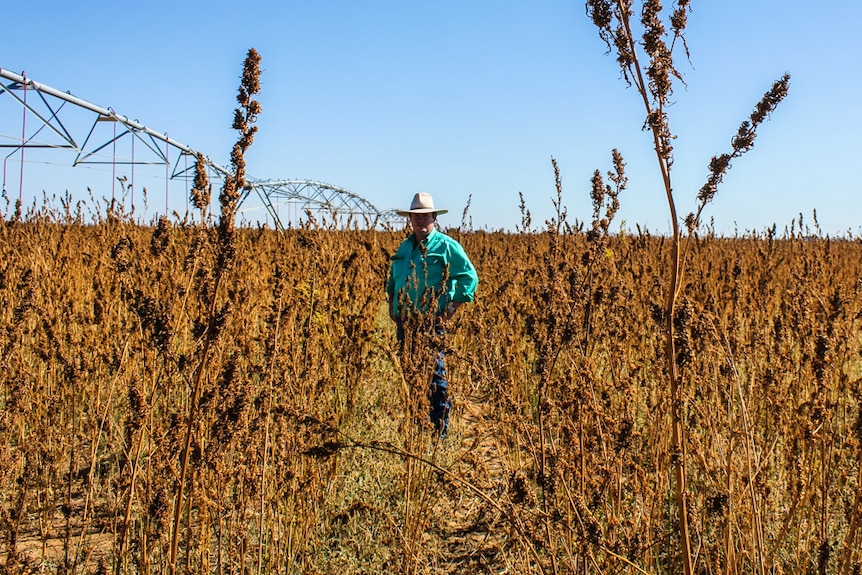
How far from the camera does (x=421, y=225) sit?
450cm

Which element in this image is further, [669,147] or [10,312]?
[10,312]

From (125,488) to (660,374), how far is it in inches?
69.6

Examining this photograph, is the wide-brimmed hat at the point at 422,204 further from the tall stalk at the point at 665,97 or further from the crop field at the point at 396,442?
the tall stalk at the point at 665,97

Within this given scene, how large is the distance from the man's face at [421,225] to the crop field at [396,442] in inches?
26.8

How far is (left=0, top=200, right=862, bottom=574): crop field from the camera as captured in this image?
164cm

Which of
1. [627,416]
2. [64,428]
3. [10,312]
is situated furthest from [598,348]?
[10,312]

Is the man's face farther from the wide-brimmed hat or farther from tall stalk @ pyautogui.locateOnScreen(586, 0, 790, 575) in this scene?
tall stalk @ pyautogui.locateOnScreen(586, 0, 790, 575)

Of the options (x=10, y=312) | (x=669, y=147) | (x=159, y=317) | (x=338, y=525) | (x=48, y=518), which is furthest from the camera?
(x=10, y=312)

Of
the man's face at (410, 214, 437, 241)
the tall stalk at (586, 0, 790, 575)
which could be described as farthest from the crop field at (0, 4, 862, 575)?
the man's face at (410, 214, 437, 241)

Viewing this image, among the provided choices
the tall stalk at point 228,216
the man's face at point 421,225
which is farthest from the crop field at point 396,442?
the man's face at point 421,225

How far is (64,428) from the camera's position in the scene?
10.3ft

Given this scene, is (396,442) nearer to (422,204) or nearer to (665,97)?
(422,204)

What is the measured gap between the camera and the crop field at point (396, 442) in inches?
64.6

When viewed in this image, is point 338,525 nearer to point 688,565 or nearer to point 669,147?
point 688,565
